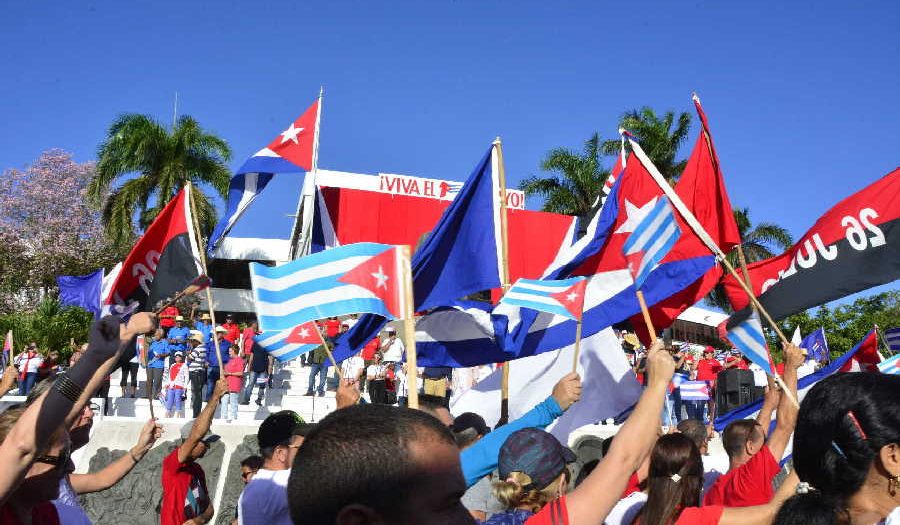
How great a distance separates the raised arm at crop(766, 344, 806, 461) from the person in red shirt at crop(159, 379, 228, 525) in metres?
3.41

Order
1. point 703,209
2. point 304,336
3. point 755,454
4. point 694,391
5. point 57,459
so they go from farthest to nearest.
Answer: point 694,391 < point 703,209 < point 304,336 < point 755,454 < point 57,459

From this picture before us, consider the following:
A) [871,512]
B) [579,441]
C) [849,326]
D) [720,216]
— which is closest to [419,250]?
[720,216]

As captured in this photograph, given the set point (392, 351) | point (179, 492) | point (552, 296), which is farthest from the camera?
point (392, 351)

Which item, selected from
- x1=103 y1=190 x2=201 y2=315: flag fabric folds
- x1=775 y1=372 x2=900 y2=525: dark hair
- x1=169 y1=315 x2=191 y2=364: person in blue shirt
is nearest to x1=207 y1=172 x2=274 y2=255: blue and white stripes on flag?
x1=103 y1=190 x2=201 y2=315: flag fabric folds

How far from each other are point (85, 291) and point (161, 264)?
3160 millimetres

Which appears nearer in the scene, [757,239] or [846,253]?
[846,253]

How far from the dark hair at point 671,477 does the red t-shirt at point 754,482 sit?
0.85ft

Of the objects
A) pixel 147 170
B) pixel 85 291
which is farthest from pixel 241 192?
pixel 147 170

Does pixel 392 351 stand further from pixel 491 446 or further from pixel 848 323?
pixel 848 323

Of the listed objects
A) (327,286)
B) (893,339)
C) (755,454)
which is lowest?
(755,454)

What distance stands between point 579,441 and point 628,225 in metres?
5.00

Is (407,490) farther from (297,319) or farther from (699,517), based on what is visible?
(297,319)

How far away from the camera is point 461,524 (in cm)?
168

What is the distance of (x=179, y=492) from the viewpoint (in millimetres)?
5586
